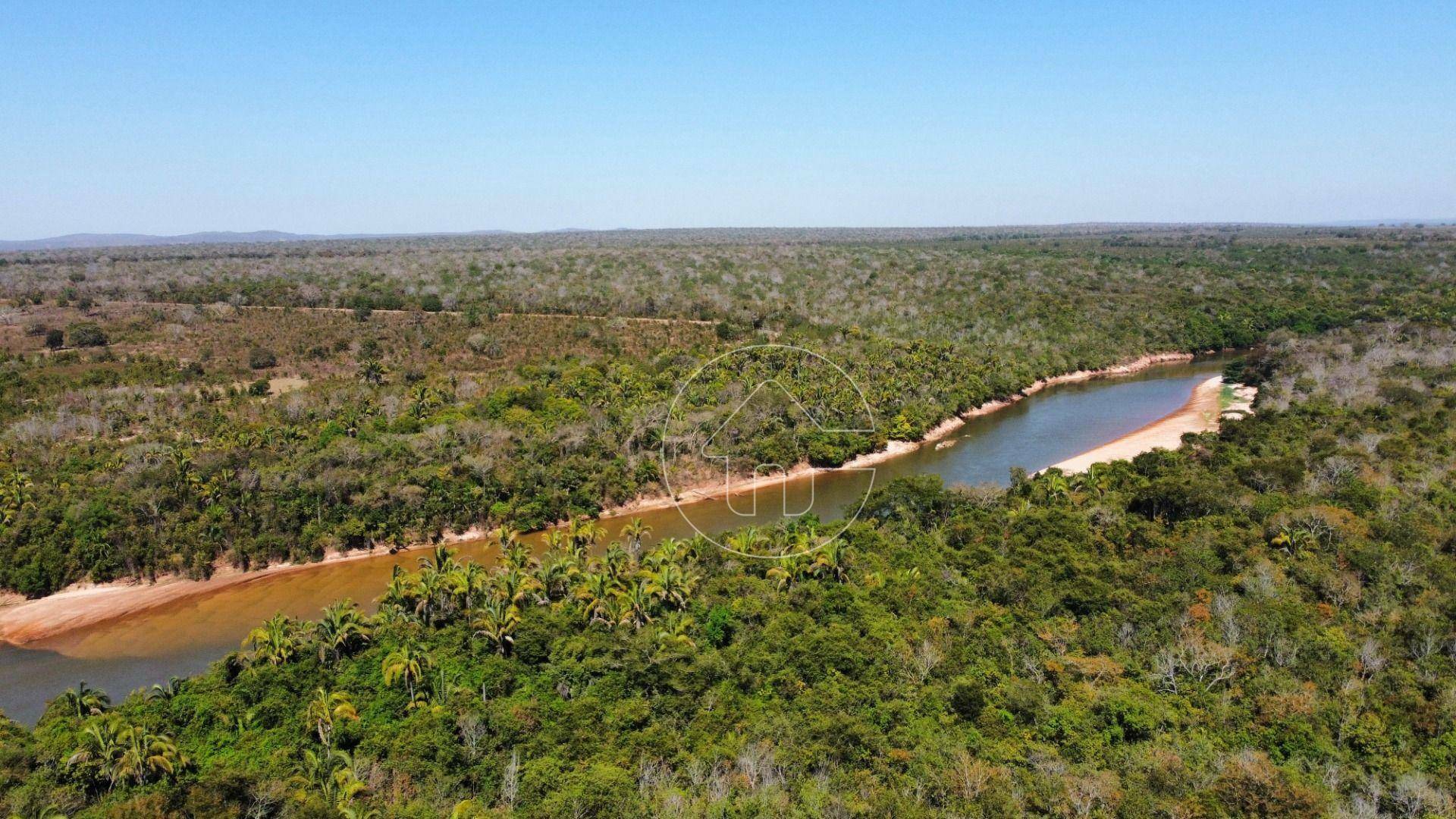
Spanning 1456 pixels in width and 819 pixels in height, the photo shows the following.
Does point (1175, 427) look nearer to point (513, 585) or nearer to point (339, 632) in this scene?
point (513, 585)

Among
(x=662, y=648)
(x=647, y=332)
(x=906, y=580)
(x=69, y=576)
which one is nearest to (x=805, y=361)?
(x=647, y=332)

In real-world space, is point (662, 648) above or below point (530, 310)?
below

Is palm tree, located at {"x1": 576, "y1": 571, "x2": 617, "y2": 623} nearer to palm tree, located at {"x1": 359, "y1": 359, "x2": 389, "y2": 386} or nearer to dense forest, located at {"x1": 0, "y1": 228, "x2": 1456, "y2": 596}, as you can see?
dense forest, located at {"x1": 0, "y1": 228, "x2": 1456, "y2": 596}

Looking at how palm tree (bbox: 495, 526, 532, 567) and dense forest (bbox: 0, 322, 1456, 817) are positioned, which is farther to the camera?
palm tree (bbox: 495, 526, 532, 567)

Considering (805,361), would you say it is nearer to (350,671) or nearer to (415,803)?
(350,671)

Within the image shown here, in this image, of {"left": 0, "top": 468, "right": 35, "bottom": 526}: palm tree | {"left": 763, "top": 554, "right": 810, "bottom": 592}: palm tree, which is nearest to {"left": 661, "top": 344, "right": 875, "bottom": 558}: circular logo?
{"left": 763, "top": 554, "right": 810, "bottom": 592}: palm tree

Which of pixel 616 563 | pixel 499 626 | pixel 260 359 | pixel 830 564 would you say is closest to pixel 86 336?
pixel 260 359

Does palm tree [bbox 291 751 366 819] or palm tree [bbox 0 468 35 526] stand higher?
palm tree [bbox 0 468 35 526]
